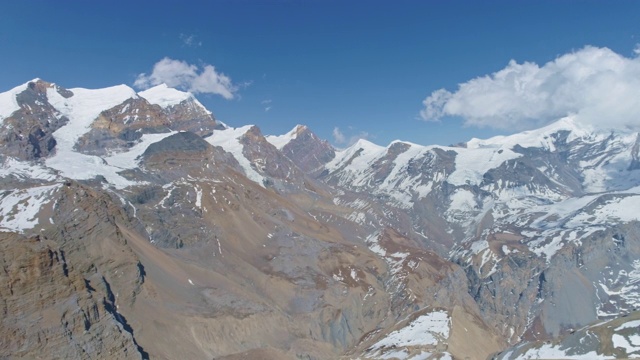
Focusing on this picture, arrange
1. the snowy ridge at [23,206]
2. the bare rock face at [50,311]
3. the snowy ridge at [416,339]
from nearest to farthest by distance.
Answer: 1. the bare rock face at [50,311]
2. the snowy ridge at [416,339]
3. the snowy ridge at [23,206]

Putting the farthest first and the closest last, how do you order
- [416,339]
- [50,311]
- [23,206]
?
[23,206] → [416,339] → [50,311]

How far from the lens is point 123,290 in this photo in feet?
573

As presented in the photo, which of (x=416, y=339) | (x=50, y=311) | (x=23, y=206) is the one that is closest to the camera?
(x=50, y=311)

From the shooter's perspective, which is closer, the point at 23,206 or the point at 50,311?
the point at 50,311

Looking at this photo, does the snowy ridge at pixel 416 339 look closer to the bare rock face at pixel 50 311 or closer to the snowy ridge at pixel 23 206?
the bare rock face at pixel 50 311

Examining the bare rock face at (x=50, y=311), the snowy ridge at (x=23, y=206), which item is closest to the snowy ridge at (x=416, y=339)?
the bare rock face at (x=50, y=311)

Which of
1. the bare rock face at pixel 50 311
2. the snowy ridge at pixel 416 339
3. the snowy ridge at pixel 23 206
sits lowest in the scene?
the snowy ridge at pixel 416 339

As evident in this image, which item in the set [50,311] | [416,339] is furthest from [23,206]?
[416,339]

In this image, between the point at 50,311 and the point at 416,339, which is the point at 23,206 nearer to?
the point at 50,311

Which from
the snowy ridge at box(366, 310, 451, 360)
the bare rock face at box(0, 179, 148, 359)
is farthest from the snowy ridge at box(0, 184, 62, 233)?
the snowy ridge at box(366, 310, 451, 360)

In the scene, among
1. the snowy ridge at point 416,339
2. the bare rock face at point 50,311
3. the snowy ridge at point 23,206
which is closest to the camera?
the bare rock face at point 50,311

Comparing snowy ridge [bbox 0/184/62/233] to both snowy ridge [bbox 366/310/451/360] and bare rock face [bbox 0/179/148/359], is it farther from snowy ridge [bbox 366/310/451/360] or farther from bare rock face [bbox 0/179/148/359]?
snowy ridge [bbox 366/310/451/360]

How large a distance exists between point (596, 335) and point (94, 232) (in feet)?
450

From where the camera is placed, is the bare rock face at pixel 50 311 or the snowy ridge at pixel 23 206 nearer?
the bare rock face at pixel 50 311
